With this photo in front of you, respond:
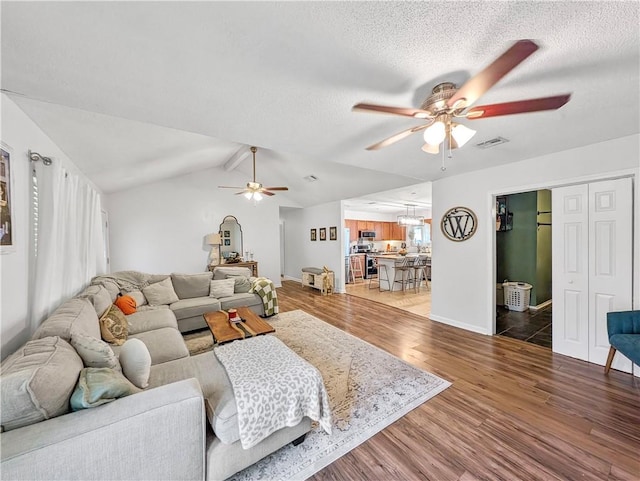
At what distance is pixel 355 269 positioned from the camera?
826 cm

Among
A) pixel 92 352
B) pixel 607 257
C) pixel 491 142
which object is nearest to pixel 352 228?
pixel 491 142

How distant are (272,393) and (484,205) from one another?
3583 millimetres

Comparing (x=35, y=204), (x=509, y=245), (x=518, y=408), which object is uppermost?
(x=35, y=204)

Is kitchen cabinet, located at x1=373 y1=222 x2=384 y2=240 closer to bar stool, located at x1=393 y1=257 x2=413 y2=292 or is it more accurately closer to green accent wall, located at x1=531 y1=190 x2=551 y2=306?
bar stool, located at x1=393 y1=257 x2=413 y2=292

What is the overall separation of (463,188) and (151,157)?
4656mm

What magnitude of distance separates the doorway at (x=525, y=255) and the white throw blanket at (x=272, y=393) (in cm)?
398

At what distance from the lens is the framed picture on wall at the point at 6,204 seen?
4.80 feet

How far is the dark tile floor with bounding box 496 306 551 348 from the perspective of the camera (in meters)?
3.37

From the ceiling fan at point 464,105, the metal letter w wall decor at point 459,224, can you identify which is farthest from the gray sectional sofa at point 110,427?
the metal letter w wall decor at point 459,224

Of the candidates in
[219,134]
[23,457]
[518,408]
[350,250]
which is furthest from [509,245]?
[23,457]

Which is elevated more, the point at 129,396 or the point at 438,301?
the point at 129,396

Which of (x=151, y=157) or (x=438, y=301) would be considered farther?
(x=438, y=301)

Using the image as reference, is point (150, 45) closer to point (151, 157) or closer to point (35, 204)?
point (35, 204)

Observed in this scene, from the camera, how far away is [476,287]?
3639 millimetres
